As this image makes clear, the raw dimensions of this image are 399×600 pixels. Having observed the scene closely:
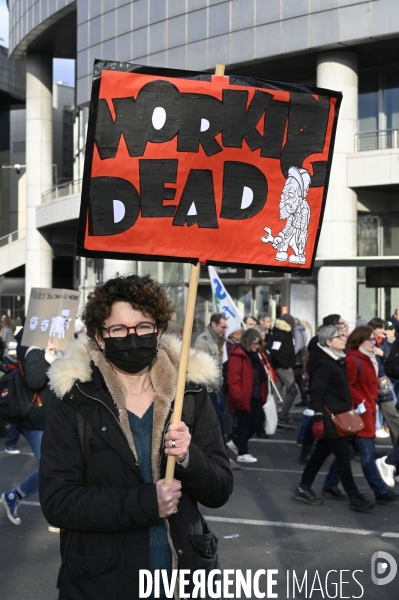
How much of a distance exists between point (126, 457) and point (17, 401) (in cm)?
511

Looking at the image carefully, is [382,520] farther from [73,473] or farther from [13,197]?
[13,197]

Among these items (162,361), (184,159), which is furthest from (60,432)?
(184,159)

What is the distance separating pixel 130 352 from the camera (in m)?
3.36

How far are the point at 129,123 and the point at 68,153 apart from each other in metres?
48.8

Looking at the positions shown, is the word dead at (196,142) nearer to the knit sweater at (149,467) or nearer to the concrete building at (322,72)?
the knit sweater at (149,467)

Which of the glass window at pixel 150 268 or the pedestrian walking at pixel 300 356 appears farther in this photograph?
the glass window at pixel 150 268

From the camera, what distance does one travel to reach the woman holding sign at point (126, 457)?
10.3 feet

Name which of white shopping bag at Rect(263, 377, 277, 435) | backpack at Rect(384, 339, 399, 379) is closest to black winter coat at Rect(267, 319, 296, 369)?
backpack at Rect(384, 339, 399, 379)

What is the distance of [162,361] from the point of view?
3.50m

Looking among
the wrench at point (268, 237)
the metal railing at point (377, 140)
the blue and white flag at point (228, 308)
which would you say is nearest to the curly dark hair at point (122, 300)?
the wrench at point (268, 237)

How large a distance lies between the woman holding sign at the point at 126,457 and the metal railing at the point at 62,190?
32603 millimetres

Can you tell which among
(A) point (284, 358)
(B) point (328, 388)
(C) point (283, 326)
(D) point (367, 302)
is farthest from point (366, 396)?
(D) point (367, 302)

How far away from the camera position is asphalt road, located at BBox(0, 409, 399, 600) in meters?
6.27

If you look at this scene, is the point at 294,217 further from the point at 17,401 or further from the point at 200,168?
the point at 17,401
